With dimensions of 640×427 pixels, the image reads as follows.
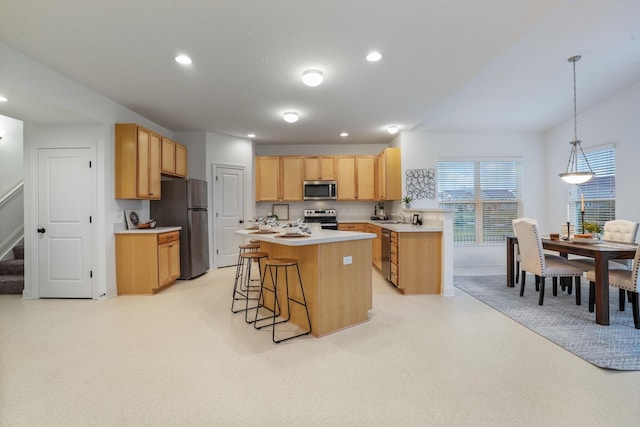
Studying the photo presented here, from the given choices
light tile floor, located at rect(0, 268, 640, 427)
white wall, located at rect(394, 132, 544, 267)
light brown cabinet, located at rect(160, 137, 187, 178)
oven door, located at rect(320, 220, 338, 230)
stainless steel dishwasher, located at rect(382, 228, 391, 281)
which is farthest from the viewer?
oven door, located at rect(320, 220, 338, 230)

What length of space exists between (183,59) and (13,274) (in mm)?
4402

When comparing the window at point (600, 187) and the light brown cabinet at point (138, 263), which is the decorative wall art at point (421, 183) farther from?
the light brown cabinet at point (138, 263)

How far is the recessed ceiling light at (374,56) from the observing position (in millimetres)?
2816

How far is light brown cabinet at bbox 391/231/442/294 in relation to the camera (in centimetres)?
404

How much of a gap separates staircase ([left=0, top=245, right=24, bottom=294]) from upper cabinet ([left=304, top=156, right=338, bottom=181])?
504 centimetres

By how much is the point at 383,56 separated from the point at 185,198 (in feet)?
12.5

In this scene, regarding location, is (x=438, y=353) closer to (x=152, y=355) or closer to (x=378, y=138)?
(x=152, y=355)

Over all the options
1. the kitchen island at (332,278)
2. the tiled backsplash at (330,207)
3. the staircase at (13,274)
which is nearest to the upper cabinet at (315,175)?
the tiled backsplash at (330,207)

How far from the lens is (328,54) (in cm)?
283

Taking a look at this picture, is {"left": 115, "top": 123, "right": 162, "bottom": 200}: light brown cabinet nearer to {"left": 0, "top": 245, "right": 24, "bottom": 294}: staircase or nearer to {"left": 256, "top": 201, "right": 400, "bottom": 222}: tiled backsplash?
{"left": 0, "top": 245, "right": 24, "bottom": 294}: staircase

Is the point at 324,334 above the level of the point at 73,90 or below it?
below

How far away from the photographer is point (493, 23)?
7.69 ft

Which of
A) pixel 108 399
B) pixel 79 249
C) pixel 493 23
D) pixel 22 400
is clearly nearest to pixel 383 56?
pixel 493 23

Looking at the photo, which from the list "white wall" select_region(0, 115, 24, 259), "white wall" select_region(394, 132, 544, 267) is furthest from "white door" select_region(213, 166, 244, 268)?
"white wall" select_region(394, 132, 544, 267)
